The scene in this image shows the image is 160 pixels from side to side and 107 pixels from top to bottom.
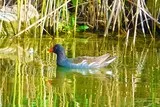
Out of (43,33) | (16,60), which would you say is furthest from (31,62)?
(43,33)

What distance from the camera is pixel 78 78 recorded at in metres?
10.1

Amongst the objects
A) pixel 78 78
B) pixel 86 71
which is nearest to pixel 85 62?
pixel 86 71

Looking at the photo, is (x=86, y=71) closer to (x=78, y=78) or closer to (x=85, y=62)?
(x=85, y=62)

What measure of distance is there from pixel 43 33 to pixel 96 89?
19.2 feet

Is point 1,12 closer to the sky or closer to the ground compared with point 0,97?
closer to the sky

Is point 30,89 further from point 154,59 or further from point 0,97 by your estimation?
point 154,59

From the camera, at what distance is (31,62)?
11.4 metres

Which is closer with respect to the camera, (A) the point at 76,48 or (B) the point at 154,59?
(B) the point at 154,59

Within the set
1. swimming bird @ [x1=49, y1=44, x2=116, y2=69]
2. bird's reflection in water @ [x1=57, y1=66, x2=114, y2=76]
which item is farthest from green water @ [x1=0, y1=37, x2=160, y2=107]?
swimming bird @ [x1=49, y1=44, x2=116, y2=69]

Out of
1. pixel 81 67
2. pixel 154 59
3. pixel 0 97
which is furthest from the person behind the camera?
pixel 154 59

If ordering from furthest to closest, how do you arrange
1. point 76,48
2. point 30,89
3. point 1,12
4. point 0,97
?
point 1,12 < point 76,48 < point 30,89 < point 0,97

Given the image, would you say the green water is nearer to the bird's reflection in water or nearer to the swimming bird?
the bird's reflection in water

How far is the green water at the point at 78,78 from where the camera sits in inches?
334

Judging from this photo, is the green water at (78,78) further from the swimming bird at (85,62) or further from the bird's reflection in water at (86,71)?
the swimming bird at (85,62)
